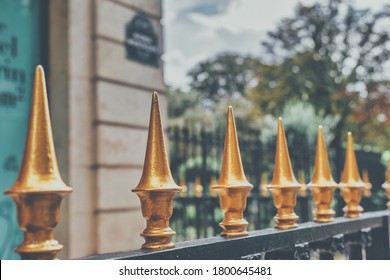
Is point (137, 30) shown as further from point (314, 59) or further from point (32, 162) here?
point (314, 59)

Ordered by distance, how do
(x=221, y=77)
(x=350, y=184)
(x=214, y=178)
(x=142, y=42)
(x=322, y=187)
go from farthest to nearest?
(x=221, y=77) → (x=214, y=178) → (x=142, y=42) → (x=350, y=184) → (x=322, y=187)

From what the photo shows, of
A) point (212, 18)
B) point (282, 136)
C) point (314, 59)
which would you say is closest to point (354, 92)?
point (314, 59)

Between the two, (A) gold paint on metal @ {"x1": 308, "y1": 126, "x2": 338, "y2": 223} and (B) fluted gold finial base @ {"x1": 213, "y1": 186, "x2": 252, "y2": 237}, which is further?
(A) gold paint on metal @ {"x1": 308, "y1": 126, "x2": 338, "y2": 223}

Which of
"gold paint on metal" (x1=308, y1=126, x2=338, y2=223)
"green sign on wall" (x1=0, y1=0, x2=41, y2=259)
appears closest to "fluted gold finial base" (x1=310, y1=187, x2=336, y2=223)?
"gold paint on metal" (x1=308, y1=126, x2=338, y2=223)

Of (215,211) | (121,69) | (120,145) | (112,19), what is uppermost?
(112,19)

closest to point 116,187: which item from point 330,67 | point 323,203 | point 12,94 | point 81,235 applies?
point 81,235

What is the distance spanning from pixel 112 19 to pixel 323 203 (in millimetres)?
3233

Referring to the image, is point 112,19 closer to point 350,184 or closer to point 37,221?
point 350,184

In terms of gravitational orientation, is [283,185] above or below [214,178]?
below

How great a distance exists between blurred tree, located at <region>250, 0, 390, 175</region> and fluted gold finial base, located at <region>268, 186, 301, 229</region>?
18.7 meters

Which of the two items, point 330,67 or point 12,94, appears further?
point 330,67

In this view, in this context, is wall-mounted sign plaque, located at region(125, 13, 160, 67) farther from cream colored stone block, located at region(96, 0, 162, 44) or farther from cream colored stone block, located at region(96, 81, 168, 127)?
cream colored stone block, located at region(96, 81, 168, 127)

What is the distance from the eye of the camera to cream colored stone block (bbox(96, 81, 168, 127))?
171 inches

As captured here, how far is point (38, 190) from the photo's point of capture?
0.94m
